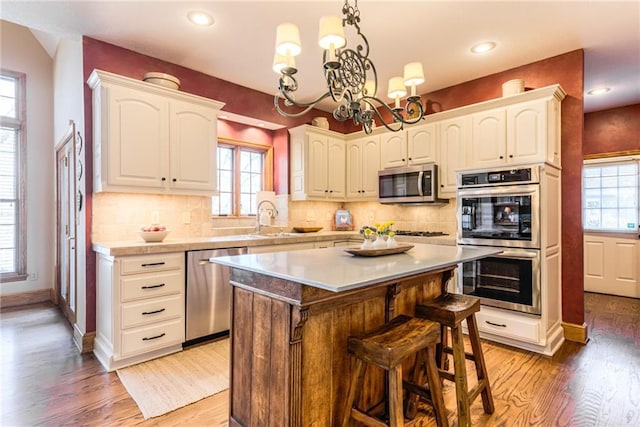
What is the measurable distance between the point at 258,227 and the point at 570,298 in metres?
3.35

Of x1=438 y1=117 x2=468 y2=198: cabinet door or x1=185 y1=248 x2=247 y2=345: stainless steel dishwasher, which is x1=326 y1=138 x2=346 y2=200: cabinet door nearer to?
x1=438 y1=117 x2=468 y2=198: cabinet door

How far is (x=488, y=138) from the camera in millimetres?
3520

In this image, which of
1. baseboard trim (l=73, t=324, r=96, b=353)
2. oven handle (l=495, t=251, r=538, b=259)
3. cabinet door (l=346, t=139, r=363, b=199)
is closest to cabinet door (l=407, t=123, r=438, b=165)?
cabinet door (l=346, t=139, r=363, b=199)

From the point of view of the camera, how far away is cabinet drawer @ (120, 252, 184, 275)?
2685 millimetres

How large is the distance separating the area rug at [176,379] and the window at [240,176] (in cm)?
188

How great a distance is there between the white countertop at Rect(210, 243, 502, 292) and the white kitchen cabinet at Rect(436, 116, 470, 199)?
68.6 inches

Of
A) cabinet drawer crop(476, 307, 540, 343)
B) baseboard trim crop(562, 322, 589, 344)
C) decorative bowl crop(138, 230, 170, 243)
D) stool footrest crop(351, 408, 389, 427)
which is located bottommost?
baseboard trim crop(562, 322, 589, 344)

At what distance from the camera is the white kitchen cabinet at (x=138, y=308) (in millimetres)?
2656

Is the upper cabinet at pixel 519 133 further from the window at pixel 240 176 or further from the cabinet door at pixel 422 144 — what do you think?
the window at pixel 240 176

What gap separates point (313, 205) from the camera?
500 centimetres

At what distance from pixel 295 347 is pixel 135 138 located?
249cm

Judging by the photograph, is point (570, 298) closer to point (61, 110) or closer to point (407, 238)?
point (407, 238)

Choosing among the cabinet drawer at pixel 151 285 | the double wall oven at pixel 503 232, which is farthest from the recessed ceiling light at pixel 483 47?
the cabinet drawer at pixel 151 285

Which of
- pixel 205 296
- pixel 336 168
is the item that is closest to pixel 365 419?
pixel 205 296
